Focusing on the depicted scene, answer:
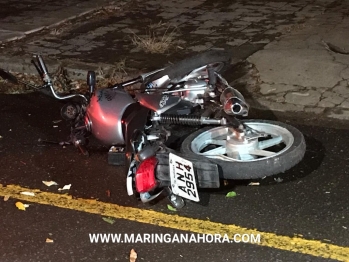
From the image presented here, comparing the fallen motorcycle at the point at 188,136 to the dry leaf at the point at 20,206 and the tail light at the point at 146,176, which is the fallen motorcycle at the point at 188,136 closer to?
the tail light at the point at 146,176

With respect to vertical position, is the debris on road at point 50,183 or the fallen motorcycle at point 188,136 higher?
the fallen motorcycle at point 188,136

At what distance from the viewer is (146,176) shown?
12.5ft

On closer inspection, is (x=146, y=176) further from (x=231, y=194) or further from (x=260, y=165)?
(x=260, y=165)

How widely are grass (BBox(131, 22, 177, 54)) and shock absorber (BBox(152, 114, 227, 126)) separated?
11.7ft

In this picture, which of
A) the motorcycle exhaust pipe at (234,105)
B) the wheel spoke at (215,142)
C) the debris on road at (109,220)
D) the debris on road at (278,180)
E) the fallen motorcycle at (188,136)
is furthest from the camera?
the wheel spoke at (215,142)

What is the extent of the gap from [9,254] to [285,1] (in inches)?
330

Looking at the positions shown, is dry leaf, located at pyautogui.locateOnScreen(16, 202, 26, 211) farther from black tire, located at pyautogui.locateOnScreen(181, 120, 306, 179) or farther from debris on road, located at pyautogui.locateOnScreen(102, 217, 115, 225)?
black tire, located at pyautogui.locateOnScreen(181, 120, 306, 179)

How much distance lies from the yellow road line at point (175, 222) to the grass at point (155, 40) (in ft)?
12.4

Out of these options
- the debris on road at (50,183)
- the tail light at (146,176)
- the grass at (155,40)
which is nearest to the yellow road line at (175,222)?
the debris on road at (50,183)

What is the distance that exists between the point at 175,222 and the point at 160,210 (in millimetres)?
210

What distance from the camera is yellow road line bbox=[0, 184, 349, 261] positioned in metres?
3.58

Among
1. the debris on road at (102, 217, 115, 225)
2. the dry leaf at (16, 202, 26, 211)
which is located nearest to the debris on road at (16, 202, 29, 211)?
the dry leaf at (16, 202, 26, 211)

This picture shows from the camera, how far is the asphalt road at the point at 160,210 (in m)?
3.67

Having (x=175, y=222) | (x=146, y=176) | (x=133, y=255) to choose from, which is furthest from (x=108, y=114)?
(x=133, y=255)
